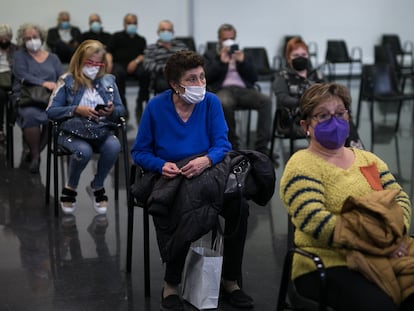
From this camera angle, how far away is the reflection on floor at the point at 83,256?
328 cm

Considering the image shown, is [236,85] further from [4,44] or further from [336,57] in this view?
[336,57]

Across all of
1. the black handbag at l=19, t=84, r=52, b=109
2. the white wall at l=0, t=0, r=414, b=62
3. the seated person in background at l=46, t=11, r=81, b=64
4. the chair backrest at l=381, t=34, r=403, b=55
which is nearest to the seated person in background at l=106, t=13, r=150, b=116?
the seated person in background at l=46, t=11, r=81, b=64

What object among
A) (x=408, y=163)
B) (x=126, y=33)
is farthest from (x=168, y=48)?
(x=408, y=163)

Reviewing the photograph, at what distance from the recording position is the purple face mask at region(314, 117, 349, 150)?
2.46 metres

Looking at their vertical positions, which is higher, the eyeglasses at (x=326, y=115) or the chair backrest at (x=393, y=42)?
the eyeglasses at (x=326, y=115)

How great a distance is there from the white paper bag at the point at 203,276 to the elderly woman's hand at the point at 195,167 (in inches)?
13.9

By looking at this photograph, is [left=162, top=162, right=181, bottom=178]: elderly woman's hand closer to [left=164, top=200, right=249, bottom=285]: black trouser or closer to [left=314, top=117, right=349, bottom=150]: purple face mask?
[left=164, top=200, right=249, bottom=285]: black trouser

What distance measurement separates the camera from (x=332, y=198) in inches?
95.2

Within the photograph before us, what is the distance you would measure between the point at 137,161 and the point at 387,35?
11.3 metres

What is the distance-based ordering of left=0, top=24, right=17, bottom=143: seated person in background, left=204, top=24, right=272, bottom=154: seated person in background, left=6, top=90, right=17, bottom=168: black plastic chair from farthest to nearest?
1. left=204, top=24, right=272, bottom=154: seated person in background
2. left=0, top=24, right=17, bottom=143: seated person in background
3. left=6, top=90, right=17, bottom=168: black plastic chair

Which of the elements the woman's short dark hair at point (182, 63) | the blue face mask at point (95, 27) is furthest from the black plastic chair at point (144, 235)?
the blue face mask at point (95, 27)

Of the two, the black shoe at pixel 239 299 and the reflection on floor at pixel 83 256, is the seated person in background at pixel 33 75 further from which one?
the black shoe at pixel 239 299

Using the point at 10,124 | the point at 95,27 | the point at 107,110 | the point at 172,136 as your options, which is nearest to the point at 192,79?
the point at 172,136

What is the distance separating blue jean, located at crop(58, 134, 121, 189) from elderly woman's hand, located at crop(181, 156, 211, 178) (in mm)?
1589
